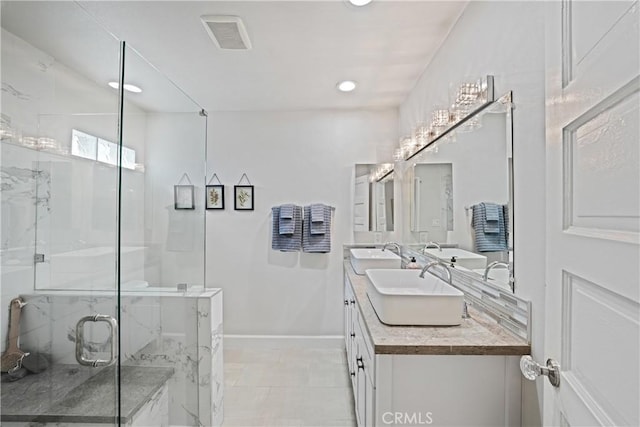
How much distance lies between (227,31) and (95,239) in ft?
4.77

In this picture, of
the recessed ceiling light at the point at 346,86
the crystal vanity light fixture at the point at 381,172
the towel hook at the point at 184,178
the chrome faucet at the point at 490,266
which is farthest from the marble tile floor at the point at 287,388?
the recessed ceiling light at the point at 346,86

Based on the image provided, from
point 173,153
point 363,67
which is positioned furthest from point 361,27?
point 173,153

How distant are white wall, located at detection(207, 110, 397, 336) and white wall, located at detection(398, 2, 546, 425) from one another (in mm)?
2052

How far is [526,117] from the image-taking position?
140 cm

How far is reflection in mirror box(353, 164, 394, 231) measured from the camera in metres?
3.55

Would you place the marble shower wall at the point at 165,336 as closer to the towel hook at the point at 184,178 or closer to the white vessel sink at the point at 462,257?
the towel hook at the point at 184,178

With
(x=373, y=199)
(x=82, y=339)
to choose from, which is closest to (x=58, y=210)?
(x=82, y=339)

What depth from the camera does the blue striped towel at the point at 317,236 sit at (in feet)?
11.9

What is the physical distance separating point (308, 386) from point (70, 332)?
171 centimetres

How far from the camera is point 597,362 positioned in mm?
653

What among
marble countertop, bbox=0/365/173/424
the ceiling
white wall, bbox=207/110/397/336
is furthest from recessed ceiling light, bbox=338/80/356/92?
marble countertop, bbox=0/365/173/424

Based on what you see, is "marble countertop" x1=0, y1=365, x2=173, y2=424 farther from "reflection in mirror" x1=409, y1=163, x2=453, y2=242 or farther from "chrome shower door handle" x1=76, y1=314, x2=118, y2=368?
"reflection in mirror" x1=409, y1=163, x2=453, y2=242

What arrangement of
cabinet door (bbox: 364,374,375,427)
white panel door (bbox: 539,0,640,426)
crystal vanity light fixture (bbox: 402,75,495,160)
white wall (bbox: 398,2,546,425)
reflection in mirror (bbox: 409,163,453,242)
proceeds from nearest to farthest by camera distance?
white panel door (bbox: 539,0,640,426), white wall (bbox: 398,2,546,425), cabinet door (bbox: 364,374,375,427), crystal vanity light fixture (bbox: 402,75,495,160), reflection in mirror (bbox: 409,163,453,242)

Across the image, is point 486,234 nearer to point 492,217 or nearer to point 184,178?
point 492,217
